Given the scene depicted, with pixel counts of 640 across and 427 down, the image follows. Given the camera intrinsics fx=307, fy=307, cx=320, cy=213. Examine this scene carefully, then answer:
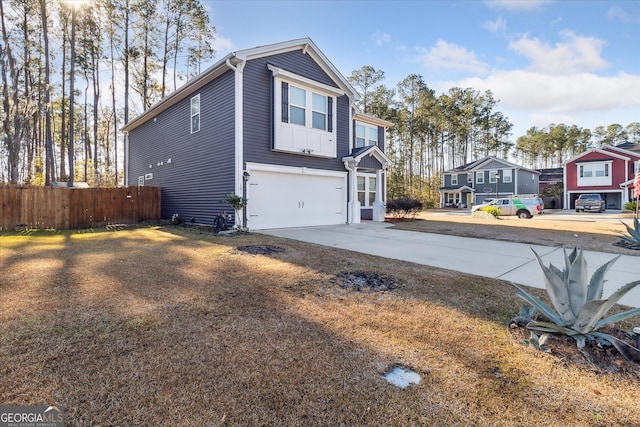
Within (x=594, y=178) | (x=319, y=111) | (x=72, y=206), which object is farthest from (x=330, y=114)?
(x=594, y=178)

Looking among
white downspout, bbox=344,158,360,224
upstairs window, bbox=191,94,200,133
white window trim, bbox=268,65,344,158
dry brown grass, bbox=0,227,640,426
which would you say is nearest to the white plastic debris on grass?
dry brown grass, bbox=0,227,640,426

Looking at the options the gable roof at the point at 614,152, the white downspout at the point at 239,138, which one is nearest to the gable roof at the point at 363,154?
the white downspout at the point at 239,138

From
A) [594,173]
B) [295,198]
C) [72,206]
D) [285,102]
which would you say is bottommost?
[72,206]

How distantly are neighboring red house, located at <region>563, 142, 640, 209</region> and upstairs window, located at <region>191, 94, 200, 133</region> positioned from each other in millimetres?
34579

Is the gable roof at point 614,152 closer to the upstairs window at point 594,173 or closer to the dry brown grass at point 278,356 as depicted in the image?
the upstairs window at point 594,173

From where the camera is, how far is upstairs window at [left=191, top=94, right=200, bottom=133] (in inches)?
459

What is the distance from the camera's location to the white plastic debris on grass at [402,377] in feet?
7.21

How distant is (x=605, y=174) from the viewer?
2897 centimetres

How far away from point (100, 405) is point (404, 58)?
16.4 metres

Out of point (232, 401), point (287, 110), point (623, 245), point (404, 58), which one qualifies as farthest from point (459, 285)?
point (404, 58)

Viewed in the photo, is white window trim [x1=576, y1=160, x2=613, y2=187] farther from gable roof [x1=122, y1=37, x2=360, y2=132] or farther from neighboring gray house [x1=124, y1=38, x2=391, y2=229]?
gable roof [x1=122, y1=37, x2=360, y2=132]

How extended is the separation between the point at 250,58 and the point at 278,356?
9605mm

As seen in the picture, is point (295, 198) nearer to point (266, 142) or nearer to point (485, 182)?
point (266, 142)

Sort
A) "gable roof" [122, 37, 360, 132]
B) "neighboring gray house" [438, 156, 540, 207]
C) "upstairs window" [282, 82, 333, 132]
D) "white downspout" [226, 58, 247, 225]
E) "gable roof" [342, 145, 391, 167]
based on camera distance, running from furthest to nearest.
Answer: "neighboring gray house" [438, 156, 540, 207]
"gable roof" [342, 145, 391, 167]
"upstairs window" [282, 82, 333, 132]
"white downspout" [226, 58, 247, 225]
"gable roof" [122, 37, 360, 132]
